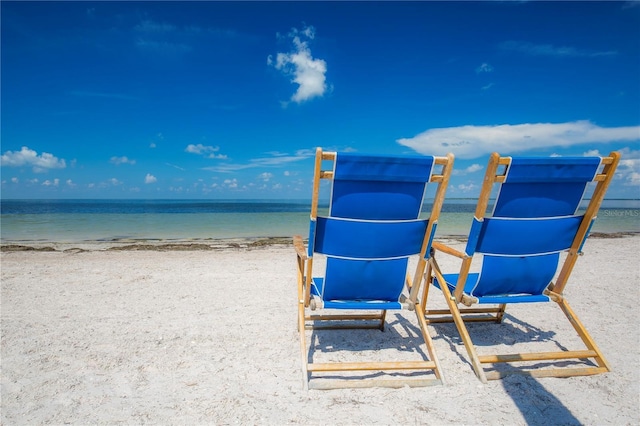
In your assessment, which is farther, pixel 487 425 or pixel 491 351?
pixel 491 351

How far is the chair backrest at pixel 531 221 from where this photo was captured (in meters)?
2.30

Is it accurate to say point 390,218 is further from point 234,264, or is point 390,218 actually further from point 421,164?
point 234,264

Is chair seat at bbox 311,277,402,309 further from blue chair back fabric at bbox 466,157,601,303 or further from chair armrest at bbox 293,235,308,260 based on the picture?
blue chair back fabric at bbox 466,157,601,303

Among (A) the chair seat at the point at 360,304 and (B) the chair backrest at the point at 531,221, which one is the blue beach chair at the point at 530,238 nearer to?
(B) the chair backrest at the point at 531,221

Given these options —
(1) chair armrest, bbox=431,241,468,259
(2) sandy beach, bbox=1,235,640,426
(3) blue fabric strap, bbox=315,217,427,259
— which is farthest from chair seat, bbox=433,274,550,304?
(3) blue fabric strap, bbox=315,217,427,259

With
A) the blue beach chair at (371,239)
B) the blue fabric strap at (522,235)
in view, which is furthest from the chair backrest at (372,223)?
the blue fabric strap at (522,235)

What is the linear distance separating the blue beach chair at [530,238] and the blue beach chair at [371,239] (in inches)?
A: 13.3

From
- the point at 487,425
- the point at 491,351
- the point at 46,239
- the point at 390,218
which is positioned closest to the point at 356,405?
the point at 487,425

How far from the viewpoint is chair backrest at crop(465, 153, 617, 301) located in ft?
7.54

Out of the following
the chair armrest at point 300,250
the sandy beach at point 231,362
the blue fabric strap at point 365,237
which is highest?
the blue fabric strap at point 365,237

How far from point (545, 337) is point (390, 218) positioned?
86.5 inches

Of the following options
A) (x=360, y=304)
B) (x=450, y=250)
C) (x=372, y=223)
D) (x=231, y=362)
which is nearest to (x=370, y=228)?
(x=372, y=223)

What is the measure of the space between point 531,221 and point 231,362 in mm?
2503

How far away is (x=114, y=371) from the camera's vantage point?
2.47 metres
